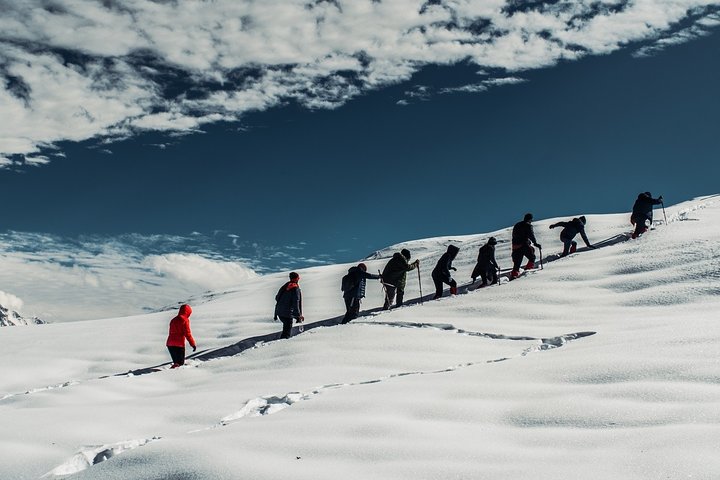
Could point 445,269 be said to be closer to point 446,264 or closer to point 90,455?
point 446,264

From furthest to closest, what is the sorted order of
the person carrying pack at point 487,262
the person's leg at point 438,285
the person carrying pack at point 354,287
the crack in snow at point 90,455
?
the person carrying pack at point 487,262, the person's leg at point 438,285, the person carrying pack at point 354,287, the crack in snow at point 90,455

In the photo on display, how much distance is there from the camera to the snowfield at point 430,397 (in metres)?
5.10

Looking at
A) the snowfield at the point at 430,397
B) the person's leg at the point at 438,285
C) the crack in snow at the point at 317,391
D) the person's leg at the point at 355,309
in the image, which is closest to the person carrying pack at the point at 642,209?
the snowfield at the point at 430,397

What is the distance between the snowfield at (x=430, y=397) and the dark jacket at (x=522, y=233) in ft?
7.15

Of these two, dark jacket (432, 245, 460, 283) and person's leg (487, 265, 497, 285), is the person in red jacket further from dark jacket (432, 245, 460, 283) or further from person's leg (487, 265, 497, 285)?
person's leg (487, 265, 497, 285)

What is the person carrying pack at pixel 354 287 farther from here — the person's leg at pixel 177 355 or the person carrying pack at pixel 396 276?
the person's leg at pixel 177 355

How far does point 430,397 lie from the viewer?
293 inches

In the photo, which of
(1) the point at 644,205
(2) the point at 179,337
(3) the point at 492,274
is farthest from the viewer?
(1) the point at 644,205

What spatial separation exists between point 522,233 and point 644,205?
5.27m

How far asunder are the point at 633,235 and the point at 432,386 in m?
16.1

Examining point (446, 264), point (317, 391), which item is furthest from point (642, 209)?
point (317, 391)

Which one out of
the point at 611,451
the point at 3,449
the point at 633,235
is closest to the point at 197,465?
the point at 3,449

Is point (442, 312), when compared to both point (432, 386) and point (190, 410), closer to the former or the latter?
point (432, 386)

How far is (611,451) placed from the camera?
16.3 feet
